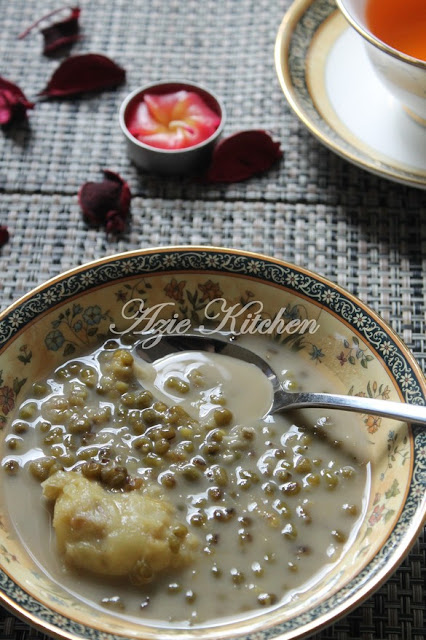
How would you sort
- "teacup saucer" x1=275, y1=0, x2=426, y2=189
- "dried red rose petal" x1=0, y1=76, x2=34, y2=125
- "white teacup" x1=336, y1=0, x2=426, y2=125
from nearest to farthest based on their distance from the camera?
"white teacup" x1=336, y1=0, x2=426, y2=125 → "teacup saucer" x1=275, y1=0, x2=426, y2=189 → "dried red rose petal" x1=0, y1=76, x2=34, y2=125

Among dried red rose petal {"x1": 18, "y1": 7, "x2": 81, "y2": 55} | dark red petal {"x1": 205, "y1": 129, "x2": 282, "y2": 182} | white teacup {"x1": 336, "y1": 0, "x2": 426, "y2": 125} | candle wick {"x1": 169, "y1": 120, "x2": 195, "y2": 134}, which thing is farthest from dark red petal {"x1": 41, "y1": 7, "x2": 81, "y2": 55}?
white teacup {"x1": 336, "y1": 0, "x2": 426, "y2": 125}

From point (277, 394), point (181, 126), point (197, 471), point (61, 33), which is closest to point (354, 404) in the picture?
point (277, 394)

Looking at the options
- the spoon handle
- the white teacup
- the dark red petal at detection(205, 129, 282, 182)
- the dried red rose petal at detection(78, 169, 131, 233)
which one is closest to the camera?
the spoon handle

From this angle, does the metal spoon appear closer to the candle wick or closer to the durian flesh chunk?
the durian flesh chunk

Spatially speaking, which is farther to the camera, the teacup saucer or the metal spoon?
the teacup saucer

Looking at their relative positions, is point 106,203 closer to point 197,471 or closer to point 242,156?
point 242,156

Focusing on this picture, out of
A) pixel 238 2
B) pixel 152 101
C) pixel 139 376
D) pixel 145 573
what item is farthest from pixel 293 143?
pixel 145 573
